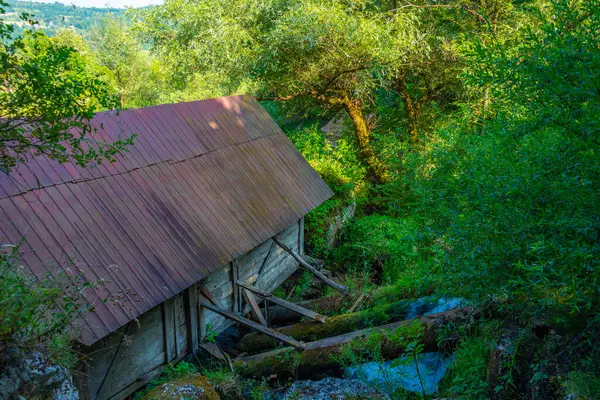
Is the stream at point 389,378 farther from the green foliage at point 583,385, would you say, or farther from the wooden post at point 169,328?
the wooden post at point 169,328

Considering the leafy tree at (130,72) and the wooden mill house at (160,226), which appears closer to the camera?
the wooden mill house at (160,226)

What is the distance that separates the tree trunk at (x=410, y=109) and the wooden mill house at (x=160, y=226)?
6934mm

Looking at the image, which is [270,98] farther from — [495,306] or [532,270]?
[532,270]

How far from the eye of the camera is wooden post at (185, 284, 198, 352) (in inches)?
347

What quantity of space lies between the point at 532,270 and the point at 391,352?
141 inches

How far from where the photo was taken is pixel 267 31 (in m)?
17.6

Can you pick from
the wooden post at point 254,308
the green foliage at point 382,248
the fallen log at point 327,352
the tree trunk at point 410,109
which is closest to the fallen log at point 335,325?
the wooden post at point 254,308

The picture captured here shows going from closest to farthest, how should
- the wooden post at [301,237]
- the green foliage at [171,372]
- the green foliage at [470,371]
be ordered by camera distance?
the green foliage at [470,371] < the green foliage at [171,372] < the wooden post at [301,237]

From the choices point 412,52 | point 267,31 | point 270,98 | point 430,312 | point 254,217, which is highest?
point 267,31

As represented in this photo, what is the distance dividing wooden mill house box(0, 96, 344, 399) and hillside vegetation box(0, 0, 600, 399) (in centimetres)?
195

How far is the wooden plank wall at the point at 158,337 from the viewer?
693 cm

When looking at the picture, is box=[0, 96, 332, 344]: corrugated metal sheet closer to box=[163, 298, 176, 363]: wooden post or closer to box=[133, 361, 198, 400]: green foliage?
box=[163, 298, 176, 363]: wooden post

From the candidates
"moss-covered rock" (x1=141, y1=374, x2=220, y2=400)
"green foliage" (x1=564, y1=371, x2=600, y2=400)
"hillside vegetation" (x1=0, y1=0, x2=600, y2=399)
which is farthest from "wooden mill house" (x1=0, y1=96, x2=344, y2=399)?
"green foliage" (x1=564, y1=371, x2=600, y2=400)

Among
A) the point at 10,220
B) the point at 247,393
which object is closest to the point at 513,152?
the point at 247,393
